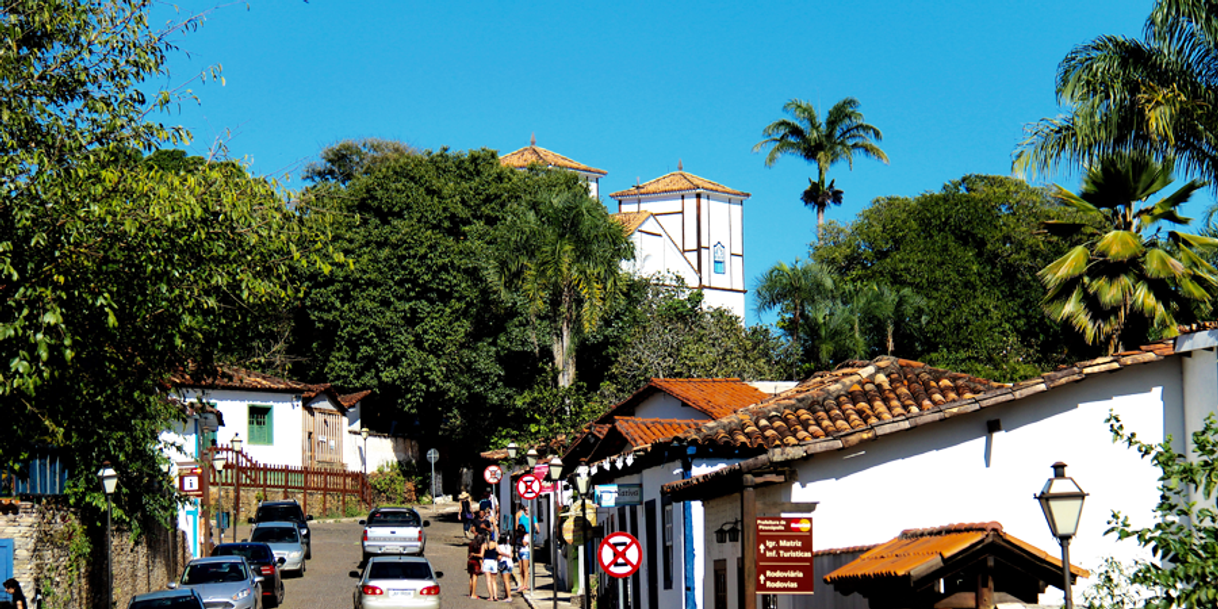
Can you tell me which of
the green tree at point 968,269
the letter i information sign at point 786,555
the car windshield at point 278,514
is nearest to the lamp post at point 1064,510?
the letter i information sign at point 786,555

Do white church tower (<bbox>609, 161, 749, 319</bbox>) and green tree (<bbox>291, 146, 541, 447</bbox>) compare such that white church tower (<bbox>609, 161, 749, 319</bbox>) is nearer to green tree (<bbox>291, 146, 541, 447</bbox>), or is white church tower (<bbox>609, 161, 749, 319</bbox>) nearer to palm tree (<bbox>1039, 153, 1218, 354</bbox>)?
green tree (<bbox>291, 146, 541, 447</bbox>)

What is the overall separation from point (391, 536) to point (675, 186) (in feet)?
180

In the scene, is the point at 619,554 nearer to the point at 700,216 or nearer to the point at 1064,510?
the point at 1064,510

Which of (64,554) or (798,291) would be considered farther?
(798,291)

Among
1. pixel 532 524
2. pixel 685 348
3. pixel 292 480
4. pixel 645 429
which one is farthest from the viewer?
pixel 685 348

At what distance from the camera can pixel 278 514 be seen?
3612cm

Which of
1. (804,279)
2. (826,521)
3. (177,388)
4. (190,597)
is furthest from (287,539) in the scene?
(804,279)

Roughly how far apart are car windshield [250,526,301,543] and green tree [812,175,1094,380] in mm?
27731

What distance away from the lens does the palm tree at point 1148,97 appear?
21.2 meters

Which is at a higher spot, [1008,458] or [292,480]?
[1008,458]

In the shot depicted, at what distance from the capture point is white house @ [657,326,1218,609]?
14648 millimetres

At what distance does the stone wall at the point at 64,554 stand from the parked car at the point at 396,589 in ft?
16.8

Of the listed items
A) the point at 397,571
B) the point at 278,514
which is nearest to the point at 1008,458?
the point at 397,571

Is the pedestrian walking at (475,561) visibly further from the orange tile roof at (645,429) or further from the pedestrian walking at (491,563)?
the orange tile roof at (645,429)
